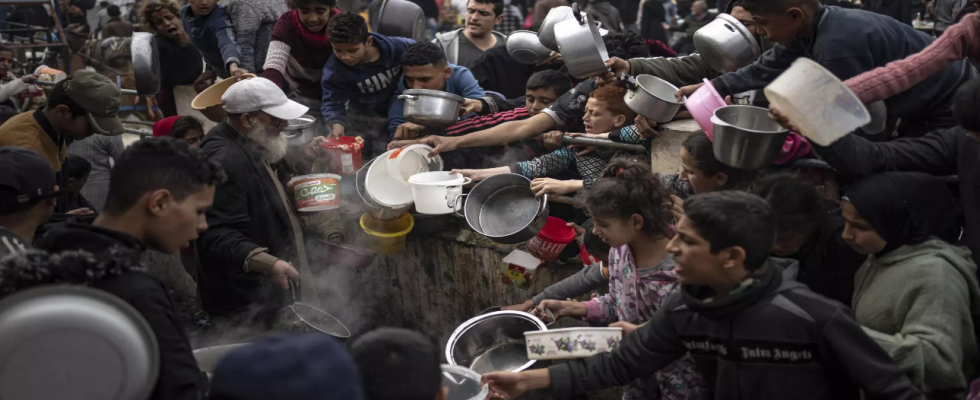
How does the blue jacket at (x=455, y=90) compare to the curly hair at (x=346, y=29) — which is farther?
the blue jacket at (x=455, y=90)

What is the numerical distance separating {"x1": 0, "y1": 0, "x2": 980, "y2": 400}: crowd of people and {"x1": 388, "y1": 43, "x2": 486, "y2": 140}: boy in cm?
2

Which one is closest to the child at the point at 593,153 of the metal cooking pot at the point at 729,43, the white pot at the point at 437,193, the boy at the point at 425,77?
the white pot at the point at 437,193

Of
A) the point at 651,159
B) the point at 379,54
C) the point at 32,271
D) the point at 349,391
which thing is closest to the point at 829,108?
the point at 651,159

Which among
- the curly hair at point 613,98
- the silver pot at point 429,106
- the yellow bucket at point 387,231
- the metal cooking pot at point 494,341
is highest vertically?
the curly hair at point 613,98

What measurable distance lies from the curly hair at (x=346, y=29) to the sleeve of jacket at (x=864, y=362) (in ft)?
12.4

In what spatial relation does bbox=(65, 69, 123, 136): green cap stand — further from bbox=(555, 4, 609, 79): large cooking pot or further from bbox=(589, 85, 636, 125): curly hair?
bbox=(589, 85, 636, 125): curly hair

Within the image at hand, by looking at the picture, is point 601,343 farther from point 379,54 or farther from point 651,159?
point 379,54

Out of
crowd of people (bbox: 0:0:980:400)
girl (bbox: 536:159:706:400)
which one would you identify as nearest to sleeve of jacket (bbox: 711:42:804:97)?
crowd of people (bbox: 0:0:980:400)

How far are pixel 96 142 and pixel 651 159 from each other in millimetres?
4638

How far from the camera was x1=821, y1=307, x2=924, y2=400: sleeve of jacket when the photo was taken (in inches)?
88.7

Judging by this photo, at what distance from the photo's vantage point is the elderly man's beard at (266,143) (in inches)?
173

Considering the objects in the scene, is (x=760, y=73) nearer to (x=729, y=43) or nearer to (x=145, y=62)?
(x=729, y=43)

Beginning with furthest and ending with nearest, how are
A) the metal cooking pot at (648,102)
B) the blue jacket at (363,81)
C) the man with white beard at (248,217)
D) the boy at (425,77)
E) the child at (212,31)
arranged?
the child at (212,31) < the blue jacket at (363,81) < the boy at (425,77) < the man with white beard at (248,217) < the metal cooking pot at (648,102)

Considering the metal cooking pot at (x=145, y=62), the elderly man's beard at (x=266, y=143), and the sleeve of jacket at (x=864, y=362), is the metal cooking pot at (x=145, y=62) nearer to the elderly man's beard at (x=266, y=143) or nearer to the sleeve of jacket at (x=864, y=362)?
the elderly man's beard at (x=266, y=143)
